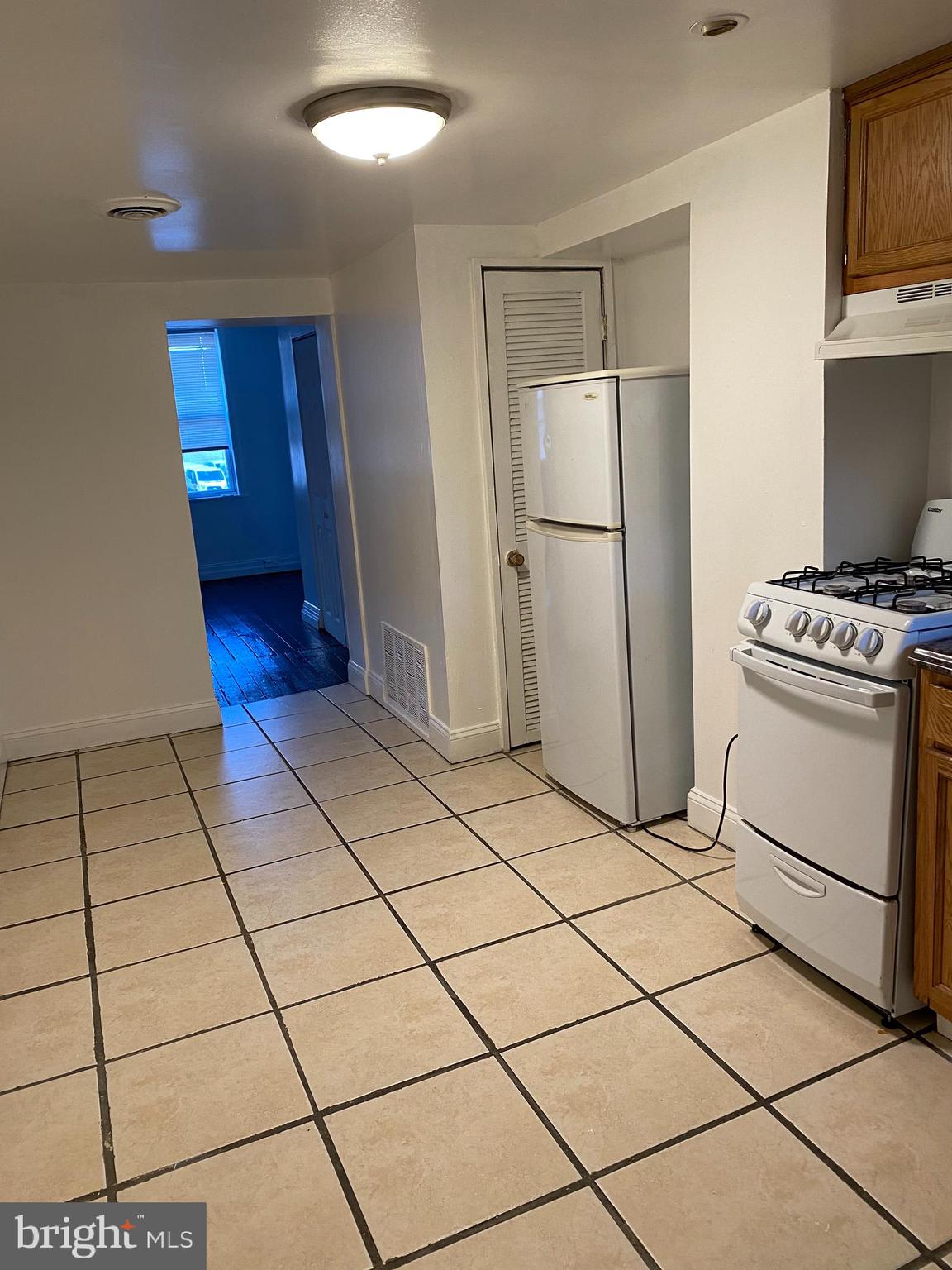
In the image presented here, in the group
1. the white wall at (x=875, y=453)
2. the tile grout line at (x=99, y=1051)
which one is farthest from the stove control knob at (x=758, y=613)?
the tile grout line at (x=99, y=1051)

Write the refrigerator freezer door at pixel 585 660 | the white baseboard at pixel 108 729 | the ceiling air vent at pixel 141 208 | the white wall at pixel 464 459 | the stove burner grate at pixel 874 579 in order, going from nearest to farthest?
1. the stove burner grate at pixel 874 579
2. the ceiling air vent at pixel 141 208
3. the refrigerator freezer door at pixel 585 660
4. the white wall at pixel 464 459
5. the white baseboard at pixel 108 729

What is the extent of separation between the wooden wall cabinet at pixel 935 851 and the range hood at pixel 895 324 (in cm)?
77

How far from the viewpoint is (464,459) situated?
12.9 ft

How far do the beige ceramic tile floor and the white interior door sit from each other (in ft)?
9.49

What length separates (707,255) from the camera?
2.85m

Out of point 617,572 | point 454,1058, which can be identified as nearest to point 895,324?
point 617,572

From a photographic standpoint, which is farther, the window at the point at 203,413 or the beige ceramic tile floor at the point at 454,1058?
the window at the point at 203,413

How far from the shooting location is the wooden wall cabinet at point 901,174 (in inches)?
85.3

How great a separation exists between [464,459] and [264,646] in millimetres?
3138

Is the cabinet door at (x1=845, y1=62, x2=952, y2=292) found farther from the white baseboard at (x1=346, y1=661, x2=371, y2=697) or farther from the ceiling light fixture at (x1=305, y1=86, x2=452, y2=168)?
the white baseboard at (x1=346, y1=661, x2=371, y2=697)

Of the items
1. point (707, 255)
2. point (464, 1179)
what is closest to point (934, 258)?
point (707, 255)

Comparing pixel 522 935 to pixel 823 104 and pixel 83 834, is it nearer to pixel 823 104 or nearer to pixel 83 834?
pixel 83 834

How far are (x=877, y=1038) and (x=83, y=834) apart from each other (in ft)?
9.46

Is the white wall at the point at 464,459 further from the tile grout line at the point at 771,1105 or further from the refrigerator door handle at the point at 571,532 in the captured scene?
the tile grout line at the point at 771,1105
